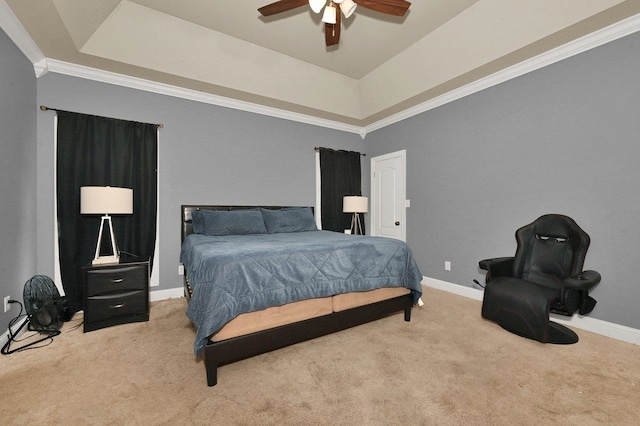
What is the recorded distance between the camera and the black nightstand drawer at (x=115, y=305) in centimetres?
245

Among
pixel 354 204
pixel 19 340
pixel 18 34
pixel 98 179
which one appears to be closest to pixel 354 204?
pixel 354 204

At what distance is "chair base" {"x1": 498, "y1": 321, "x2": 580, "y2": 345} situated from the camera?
2238 millimetres

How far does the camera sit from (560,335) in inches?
91.1

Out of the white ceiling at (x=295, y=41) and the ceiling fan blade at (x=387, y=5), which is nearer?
the ceiling fan blade at (x=387, y=5)

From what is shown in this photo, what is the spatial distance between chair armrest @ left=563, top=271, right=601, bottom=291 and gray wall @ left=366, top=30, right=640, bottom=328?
53 cm

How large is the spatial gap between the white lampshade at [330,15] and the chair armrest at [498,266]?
2.57 metres

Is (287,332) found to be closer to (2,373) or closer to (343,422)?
(343,422)

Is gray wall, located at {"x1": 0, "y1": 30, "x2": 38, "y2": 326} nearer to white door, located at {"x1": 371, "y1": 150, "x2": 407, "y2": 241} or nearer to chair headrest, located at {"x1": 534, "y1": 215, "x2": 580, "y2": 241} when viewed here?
white door, located at {"x1": 371, "y1": 150, "x2": 407, "y2": 241}

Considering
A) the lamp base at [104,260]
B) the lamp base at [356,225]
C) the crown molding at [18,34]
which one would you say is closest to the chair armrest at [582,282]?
the lamp base at [356,225]

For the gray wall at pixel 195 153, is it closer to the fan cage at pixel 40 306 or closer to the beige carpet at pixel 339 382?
the fan cage at pixel 40 306

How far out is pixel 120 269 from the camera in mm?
2568

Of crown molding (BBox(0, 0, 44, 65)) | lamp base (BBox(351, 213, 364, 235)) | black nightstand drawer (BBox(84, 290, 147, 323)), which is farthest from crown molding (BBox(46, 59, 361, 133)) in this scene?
black nightstand drawer (BBox(84, 290, 147, 323))

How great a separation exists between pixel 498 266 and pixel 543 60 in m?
2.19

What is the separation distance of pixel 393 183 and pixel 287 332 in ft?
A: 10.9
